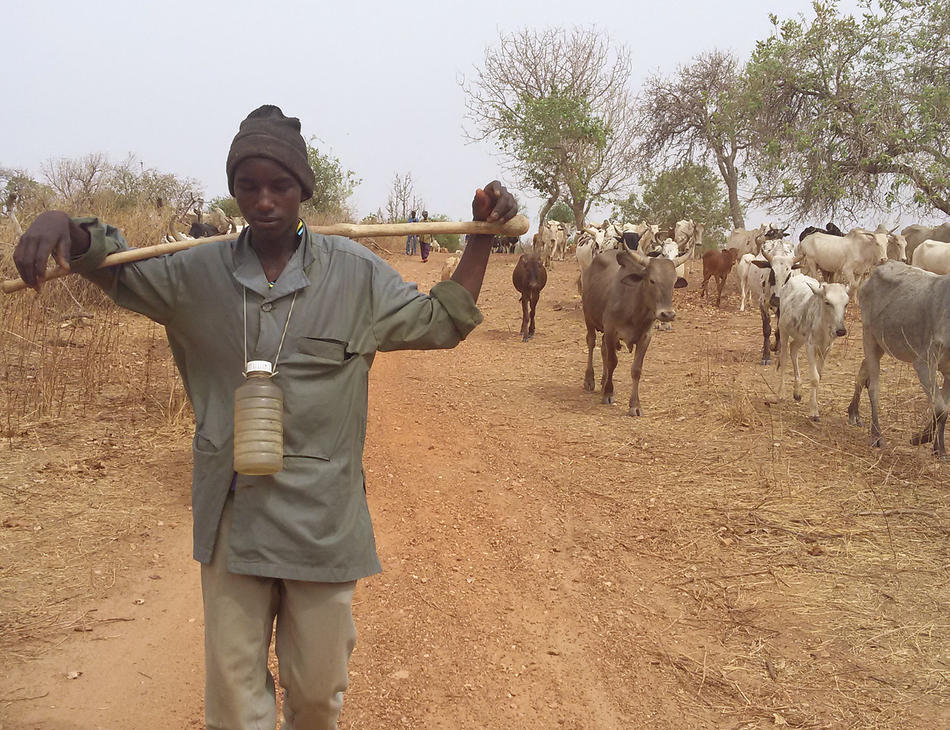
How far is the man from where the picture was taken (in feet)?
8.01

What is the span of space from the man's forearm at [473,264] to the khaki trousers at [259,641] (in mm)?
991

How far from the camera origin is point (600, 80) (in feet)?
117

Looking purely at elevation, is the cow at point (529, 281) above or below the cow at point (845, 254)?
below

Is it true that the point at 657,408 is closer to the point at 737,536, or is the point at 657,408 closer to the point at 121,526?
the point at 737,536

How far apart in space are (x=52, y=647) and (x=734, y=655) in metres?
3.50

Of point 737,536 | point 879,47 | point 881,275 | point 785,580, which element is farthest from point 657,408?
point 879,47

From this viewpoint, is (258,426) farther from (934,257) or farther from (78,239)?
(934,257)

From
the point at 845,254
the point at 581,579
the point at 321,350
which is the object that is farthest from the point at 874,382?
the point at 845,254

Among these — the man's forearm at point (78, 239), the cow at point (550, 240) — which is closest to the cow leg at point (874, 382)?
the man's forearm at point (78, 239)

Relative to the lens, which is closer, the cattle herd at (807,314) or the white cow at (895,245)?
the cattle herd at (807,314)

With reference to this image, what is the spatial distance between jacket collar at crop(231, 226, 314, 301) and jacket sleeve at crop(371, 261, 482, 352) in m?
0.23

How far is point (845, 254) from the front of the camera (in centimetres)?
1853

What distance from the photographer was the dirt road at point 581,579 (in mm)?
3922

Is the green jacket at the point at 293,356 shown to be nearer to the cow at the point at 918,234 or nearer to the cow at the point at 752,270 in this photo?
the cow at the point at 752,270
